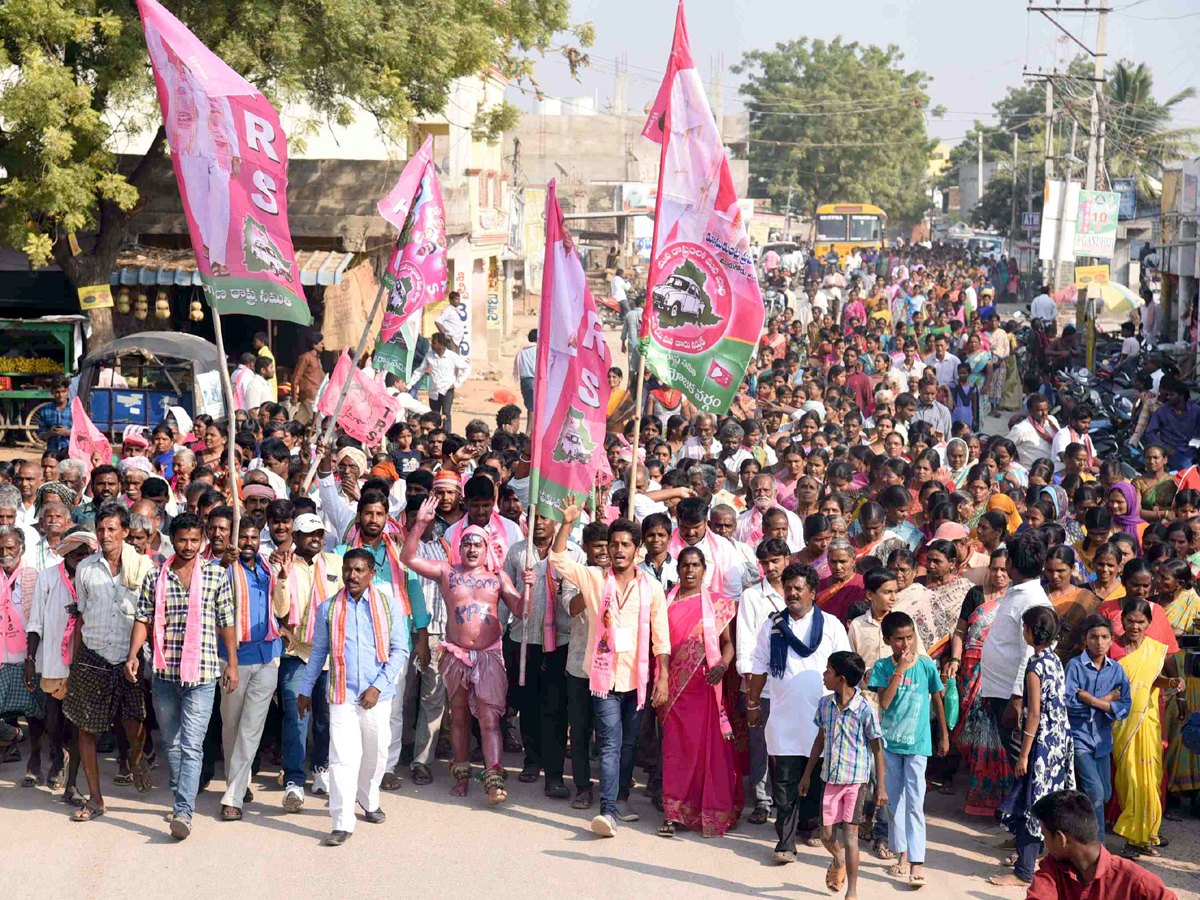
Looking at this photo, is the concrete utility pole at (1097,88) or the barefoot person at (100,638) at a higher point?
the concrete utility pole at (1097,88)

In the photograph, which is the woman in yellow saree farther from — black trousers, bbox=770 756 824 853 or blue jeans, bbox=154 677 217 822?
blue jeans, bbox=154 677 217 822

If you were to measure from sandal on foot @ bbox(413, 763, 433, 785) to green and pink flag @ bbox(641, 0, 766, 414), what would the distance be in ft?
7.82

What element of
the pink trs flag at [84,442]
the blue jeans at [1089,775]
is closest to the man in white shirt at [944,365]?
the pink trs flag at [84,442]

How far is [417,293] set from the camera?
30.8ft

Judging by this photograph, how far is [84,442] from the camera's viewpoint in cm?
1088

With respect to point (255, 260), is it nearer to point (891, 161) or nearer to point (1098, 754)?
point (1098, 754)

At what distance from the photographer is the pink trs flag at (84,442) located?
10.8m

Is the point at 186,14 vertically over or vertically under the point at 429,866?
over

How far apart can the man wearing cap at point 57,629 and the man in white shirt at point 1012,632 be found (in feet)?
13.8

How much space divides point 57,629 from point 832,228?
52.6 m

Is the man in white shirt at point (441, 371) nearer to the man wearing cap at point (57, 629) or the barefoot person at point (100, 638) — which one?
the man wearing cap at point (57, 629)

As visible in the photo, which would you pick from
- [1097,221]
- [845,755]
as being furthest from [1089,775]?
[1097,221]

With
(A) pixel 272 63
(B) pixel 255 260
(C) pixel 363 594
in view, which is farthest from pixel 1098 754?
(A) pixel 272 63

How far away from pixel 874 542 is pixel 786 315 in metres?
18.2
